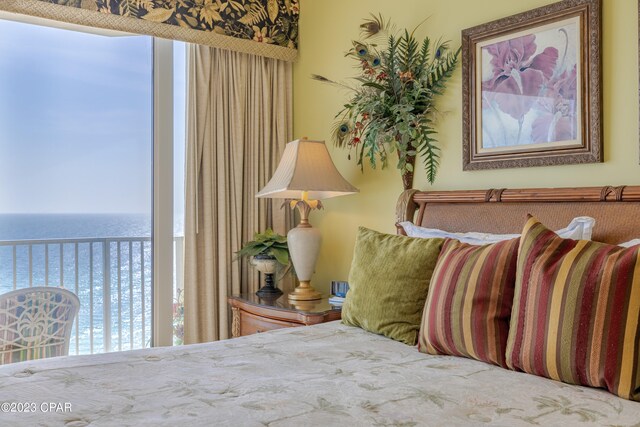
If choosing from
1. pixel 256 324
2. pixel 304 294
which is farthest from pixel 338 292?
pixel 256 324

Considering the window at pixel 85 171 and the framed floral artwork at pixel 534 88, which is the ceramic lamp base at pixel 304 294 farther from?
the framed floral artwork at pixel 534 88

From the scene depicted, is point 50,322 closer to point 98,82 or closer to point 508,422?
point 98,82

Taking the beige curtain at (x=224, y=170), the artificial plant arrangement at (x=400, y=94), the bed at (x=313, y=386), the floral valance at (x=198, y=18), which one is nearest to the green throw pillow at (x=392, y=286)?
the bed at (x=313, y=386)

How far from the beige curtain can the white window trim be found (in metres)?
0.11

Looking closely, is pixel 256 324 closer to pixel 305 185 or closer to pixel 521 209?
pixel 305 185

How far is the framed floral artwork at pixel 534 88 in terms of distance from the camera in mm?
2137

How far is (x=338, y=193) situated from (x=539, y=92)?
1158 millimetres

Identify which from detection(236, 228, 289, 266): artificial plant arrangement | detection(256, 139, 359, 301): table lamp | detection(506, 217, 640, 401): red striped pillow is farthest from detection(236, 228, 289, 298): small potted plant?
detection(506, 217, 640, 401): red striped pillow

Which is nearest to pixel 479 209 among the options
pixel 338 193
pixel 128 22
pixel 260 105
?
pixel 338 193

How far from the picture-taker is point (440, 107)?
2736mm

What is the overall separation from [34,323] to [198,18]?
1878mm

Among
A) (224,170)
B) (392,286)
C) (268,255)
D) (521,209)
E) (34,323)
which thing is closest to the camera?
(392,286)

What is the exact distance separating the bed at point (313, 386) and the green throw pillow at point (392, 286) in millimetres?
69

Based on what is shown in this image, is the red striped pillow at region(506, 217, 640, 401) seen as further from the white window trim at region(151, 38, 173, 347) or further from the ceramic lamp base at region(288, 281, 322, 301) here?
the white window trim at region(151, 38, 173, 347)
